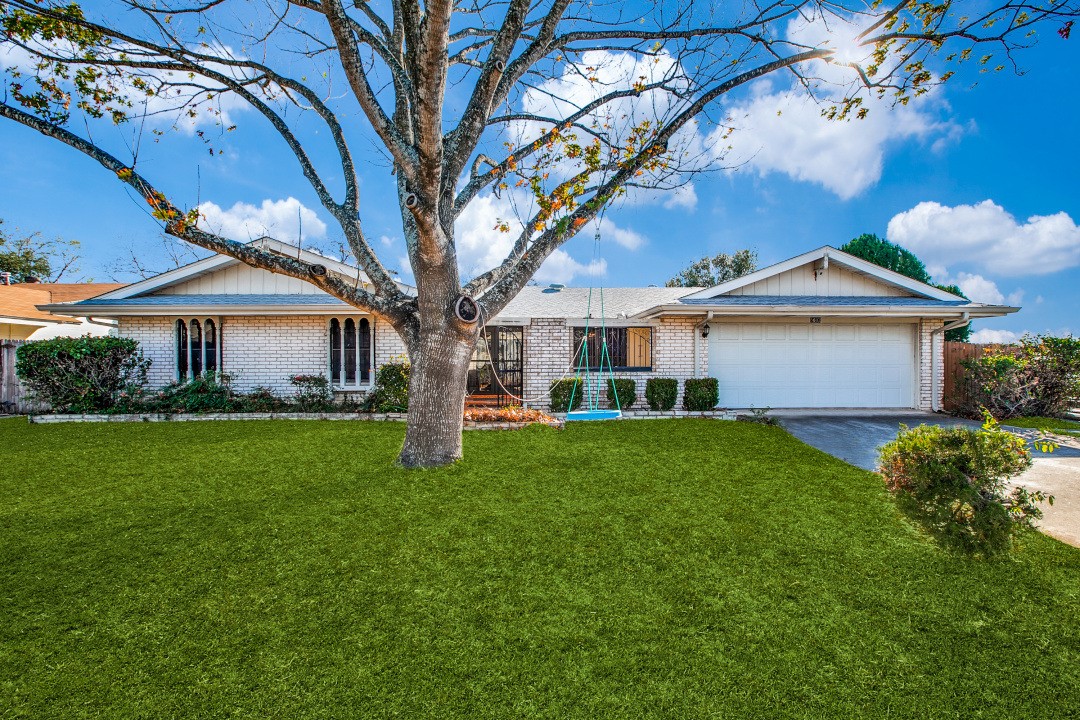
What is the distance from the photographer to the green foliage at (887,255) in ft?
77.4

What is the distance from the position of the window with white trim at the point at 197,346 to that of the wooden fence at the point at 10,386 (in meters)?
4.25

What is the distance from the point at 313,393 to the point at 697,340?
32.2 feet

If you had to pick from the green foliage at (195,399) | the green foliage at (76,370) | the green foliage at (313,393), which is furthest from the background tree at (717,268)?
the green foliage at (76,370)

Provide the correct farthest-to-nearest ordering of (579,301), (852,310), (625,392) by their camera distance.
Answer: (579,301), (625,392), (852,310)

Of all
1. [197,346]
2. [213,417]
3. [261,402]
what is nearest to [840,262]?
[261,402]

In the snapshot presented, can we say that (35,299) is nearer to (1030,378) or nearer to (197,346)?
(197,346)

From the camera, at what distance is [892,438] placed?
8930 millimetres

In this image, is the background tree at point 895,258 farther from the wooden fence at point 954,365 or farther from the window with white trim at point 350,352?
the window with white trim at point 350,352

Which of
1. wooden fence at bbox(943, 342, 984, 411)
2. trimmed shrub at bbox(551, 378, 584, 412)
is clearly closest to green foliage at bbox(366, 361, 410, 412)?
trimmed shrub at bbox(551, 378, 584, 412)

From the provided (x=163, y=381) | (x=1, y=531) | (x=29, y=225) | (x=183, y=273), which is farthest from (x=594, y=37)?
(x=29, y=225)

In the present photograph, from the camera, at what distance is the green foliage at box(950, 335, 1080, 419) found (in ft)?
36.0

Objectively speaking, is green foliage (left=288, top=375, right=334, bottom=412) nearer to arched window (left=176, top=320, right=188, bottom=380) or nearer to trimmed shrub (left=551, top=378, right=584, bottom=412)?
arched window (left=176, top=320, right=188, bottom=380)

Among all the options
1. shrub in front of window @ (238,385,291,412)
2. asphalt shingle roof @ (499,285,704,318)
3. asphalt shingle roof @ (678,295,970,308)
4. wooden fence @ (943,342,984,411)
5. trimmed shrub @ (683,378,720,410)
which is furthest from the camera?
asphalt shingle roof @ (499,285,704,318)

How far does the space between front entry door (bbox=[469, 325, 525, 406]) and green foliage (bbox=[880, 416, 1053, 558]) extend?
10.4m
